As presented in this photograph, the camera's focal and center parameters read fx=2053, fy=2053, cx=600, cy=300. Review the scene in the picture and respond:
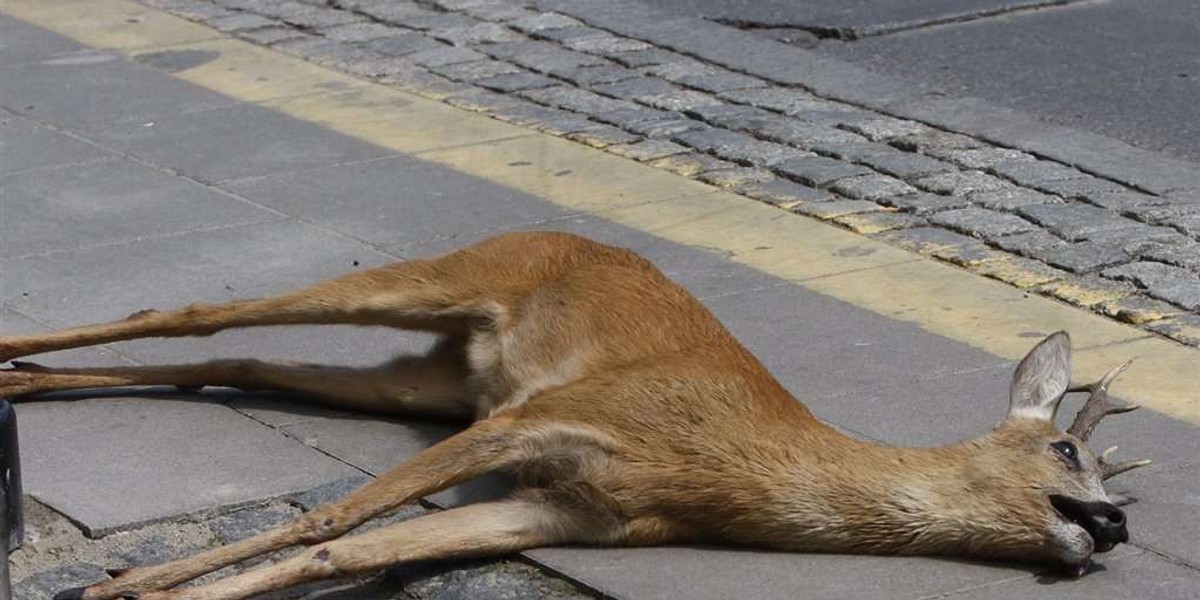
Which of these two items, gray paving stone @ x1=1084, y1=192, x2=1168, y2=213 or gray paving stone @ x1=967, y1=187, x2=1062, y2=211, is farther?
gray paving stone @ x1=967, y1=187, x2=1062, y2=211

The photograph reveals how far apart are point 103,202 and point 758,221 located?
260 cm

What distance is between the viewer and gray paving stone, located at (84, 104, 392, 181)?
8.75 metres

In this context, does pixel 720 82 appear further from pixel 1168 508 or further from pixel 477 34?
pixel 1168 508

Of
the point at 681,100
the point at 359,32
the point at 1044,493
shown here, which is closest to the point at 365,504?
the point at 1044,493

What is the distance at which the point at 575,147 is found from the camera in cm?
903

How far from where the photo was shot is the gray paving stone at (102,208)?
772 centimetres

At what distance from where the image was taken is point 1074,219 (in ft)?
25.9

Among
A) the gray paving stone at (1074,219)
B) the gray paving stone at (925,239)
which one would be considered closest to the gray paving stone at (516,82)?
the gray paving stone at (925,239)

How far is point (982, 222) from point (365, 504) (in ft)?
12.1

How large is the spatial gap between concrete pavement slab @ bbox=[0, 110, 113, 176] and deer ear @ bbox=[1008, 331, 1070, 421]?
498 cm

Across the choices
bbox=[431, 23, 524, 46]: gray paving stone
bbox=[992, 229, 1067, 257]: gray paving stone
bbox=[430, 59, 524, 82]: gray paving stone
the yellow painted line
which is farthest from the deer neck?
bbox=[431, 23, 524, 46]: gray paving stone

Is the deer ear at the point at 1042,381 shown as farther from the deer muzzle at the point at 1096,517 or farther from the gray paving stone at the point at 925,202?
the gray paving stone at the point at 925,202

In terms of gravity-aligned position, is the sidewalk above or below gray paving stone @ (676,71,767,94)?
below

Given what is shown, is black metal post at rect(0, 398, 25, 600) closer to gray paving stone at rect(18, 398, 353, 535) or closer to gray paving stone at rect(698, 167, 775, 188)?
gray paving stone at rect(18, 398, 353, 535)
